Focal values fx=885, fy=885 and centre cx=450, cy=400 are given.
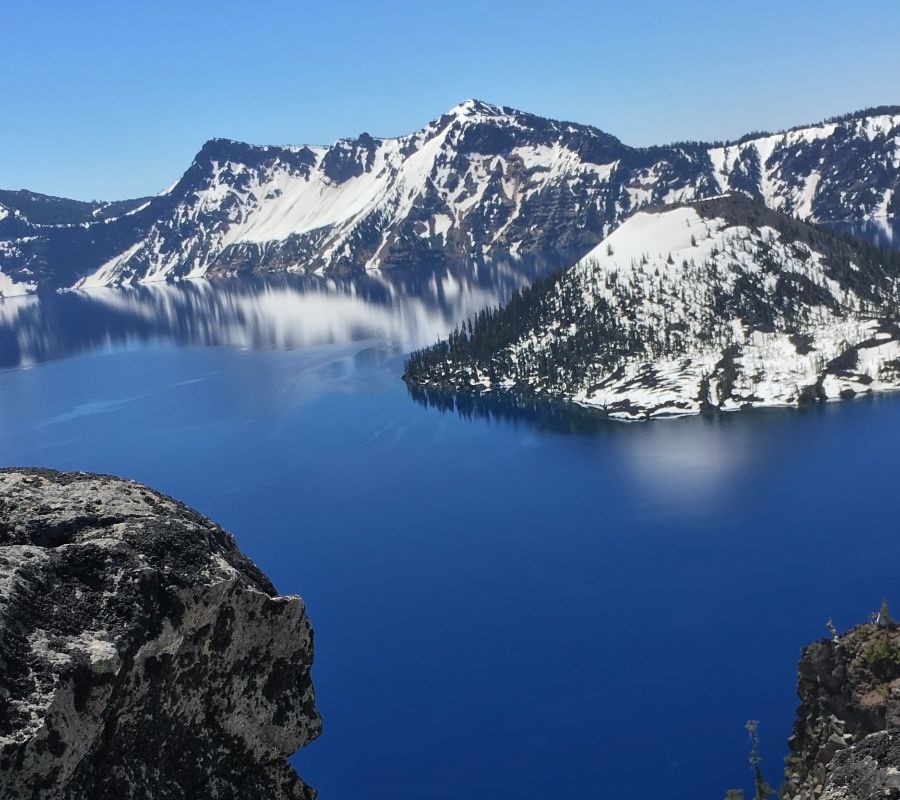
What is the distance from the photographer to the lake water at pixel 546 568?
69.8 m

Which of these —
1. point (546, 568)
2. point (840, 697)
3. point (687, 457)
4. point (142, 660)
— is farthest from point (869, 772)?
point (687, 457)

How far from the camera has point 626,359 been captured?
193 m

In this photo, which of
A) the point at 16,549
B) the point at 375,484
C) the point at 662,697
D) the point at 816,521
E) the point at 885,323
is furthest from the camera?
the point at 885,323

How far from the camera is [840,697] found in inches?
2235

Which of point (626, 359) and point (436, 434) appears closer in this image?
point (436, 434)

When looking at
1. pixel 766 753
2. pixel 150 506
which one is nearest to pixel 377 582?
pixel 766 753

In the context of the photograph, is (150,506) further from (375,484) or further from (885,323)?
(885,323)

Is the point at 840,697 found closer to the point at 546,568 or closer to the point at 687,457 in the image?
the point at 546,568

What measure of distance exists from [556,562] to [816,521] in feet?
107

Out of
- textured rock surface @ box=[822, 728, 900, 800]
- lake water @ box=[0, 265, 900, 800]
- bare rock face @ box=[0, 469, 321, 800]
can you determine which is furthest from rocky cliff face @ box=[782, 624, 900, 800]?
bare rock face @ box=[0, 469, 321, 800]

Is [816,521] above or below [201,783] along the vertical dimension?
below

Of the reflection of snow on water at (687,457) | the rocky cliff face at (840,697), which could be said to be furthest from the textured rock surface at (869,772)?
the reflection of snow on water at (687,457)

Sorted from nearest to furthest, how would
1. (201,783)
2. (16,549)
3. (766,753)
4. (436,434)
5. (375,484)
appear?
1. (16,549)
2. (201,783)
3. (766,753)
4. (375,484)
5. (436,434)

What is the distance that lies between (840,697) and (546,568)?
150 ft
